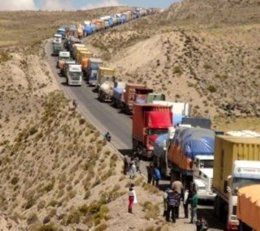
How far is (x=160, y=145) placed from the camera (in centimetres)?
4653

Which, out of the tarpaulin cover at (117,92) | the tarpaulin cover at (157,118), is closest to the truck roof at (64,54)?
the tarpaulin cover at (117,92)

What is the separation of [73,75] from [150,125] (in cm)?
4418

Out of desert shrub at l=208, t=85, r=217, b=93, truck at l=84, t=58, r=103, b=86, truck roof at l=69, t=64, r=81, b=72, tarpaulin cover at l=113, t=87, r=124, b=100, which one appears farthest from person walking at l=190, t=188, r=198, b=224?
truck at l=84, t=58, r=103, b=86

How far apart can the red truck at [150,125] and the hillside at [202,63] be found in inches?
929

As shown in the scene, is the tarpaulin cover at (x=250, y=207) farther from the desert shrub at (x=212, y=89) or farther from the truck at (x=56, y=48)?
the truck at (x=56, y=48)

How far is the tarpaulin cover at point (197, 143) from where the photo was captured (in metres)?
38.0

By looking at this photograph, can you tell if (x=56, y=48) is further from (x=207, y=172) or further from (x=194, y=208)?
(x=194, y=208)

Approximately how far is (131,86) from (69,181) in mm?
27655

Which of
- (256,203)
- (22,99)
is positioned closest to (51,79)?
(22,99)

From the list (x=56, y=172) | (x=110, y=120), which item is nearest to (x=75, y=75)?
(x=110, y=120)

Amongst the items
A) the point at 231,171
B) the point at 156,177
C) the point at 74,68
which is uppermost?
the point at 231,171

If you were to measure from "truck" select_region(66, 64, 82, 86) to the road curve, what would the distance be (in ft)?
2.67

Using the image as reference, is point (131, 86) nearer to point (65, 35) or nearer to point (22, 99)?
point (22, 99)

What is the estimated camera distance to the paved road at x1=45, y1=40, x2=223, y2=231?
3334 centimetres
